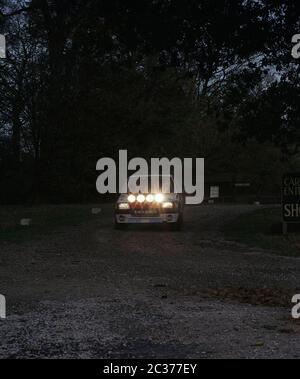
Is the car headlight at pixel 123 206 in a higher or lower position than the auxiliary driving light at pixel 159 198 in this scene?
lower

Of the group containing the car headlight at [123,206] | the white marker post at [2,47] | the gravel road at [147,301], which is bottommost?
the gravel road at [147,301]

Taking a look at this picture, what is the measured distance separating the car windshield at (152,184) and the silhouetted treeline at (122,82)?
123 inches

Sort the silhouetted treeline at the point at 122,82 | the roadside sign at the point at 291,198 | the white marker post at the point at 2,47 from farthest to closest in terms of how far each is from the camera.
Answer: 1. the white marker post at the point at 2,47
2. the roadside sign at the point at 291,198
3. the silhouetted treeline at the point at 122,82

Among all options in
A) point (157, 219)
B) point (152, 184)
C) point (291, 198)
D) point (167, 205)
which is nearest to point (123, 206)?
point (157, 219)

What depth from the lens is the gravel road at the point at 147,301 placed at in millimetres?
5442

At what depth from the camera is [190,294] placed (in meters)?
8.23

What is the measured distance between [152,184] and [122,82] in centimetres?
1546

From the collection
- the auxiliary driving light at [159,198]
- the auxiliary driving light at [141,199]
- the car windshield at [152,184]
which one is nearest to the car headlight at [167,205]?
the auxiliary driving light at [159,198]

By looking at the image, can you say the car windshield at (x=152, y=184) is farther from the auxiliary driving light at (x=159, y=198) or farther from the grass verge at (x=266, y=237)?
the grass verge at (x=266, y=237)

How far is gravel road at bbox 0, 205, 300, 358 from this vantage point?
5.44 metres

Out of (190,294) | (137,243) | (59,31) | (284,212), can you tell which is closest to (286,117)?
(284,212)

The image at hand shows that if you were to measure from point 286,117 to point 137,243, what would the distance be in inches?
A: 282

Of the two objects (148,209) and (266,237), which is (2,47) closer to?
(148,209)

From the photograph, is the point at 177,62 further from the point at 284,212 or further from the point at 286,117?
the point at 284,212
